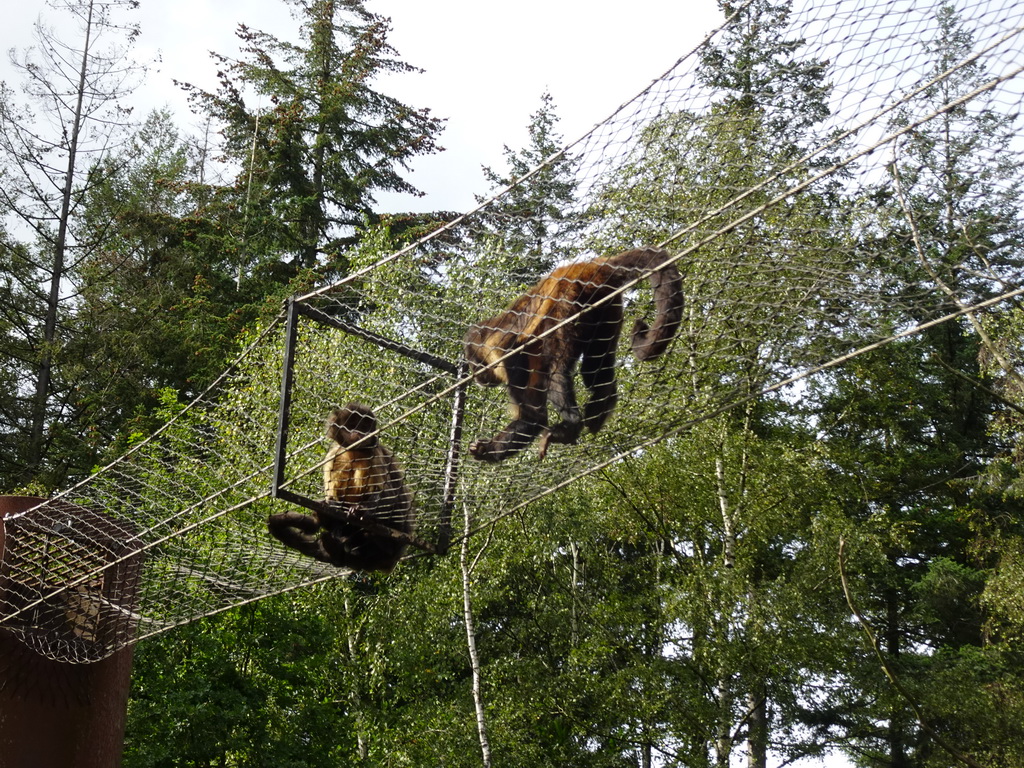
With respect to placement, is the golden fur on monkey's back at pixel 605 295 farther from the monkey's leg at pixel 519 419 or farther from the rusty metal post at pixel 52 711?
the rusty metal post at pixel 52 711

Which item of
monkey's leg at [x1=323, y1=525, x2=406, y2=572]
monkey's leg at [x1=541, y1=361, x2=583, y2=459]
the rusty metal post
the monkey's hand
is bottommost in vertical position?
the rusty metal post

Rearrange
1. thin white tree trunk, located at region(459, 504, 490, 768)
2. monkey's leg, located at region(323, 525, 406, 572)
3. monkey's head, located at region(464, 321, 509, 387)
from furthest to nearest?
thin white tree trunk, located at region(459, 504, 490, 768) < monkey's leg, located at region(323, 525, 406, 572) < monkey's head, located at region(464, 321, 509, 387)

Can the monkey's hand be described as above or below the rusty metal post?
above

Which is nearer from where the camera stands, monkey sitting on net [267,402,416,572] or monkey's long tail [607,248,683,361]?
monkey's long tail [607,248,683,361]


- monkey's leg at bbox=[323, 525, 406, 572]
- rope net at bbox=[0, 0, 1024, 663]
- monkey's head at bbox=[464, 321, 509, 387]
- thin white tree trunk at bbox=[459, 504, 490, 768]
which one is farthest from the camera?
thin white tree trunk at bbox=[459, 504, 490, 768]

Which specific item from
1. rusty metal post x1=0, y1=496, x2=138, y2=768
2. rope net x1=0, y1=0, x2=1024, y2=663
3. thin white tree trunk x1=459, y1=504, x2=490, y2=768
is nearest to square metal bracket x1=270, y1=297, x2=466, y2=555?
rope net x1=0, y1=0, x2=1024, y2=663

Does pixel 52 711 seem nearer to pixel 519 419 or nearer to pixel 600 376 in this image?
pixel 519 419

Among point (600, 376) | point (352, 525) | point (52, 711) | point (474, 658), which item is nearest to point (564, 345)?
point (600, 376)

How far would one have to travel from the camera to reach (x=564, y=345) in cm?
396

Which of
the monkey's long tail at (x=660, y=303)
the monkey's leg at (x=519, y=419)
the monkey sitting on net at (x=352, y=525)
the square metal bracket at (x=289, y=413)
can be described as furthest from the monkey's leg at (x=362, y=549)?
the monkey's long tail at (x=660, y=303)

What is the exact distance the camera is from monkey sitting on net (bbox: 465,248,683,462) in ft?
11.8

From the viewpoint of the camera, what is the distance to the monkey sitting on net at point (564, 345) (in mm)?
3600

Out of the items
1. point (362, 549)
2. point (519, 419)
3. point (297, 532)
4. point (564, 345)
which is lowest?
point (362, 549)

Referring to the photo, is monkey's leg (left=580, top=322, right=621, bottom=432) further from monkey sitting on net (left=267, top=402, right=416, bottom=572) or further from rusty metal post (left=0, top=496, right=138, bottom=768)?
rusty metal post (left=0, top=496, right=138, bottom=768)
